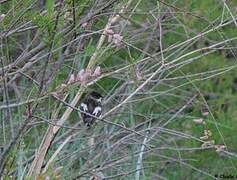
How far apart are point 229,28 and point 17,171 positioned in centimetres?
247

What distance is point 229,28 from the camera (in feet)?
16.6

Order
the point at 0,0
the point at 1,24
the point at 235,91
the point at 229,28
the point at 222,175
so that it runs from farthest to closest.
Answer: the point at 235,91, the point at 229,28, the point at 222,175, the point at 0,0, the point at 1,24

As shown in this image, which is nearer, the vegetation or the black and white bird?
the vegetation

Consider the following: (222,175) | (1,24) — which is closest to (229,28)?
(222,175)

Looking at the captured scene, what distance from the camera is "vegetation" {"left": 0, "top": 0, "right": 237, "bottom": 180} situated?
2.55 meters

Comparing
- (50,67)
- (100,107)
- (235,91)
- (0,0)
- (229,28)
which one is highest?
(0,0)

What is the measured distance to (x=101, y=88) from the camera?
3.79 m

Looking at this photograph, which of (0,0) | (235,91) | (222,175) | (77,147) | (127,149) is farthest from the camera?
(235,91)

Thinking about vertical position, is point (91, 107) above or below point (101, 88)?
above

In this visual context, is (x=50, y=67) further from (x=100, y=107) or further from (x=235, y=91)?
(x=235, y=91)

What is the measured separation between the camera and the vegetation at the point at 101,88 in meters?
2.55

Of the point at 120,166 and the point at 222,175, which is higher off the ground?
the point at 120,166

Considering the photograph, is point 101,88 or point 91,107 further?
point 101,88

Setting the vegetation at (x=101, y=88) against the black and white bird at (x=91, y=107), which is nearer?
the vegetation at (x=101, y=88)
